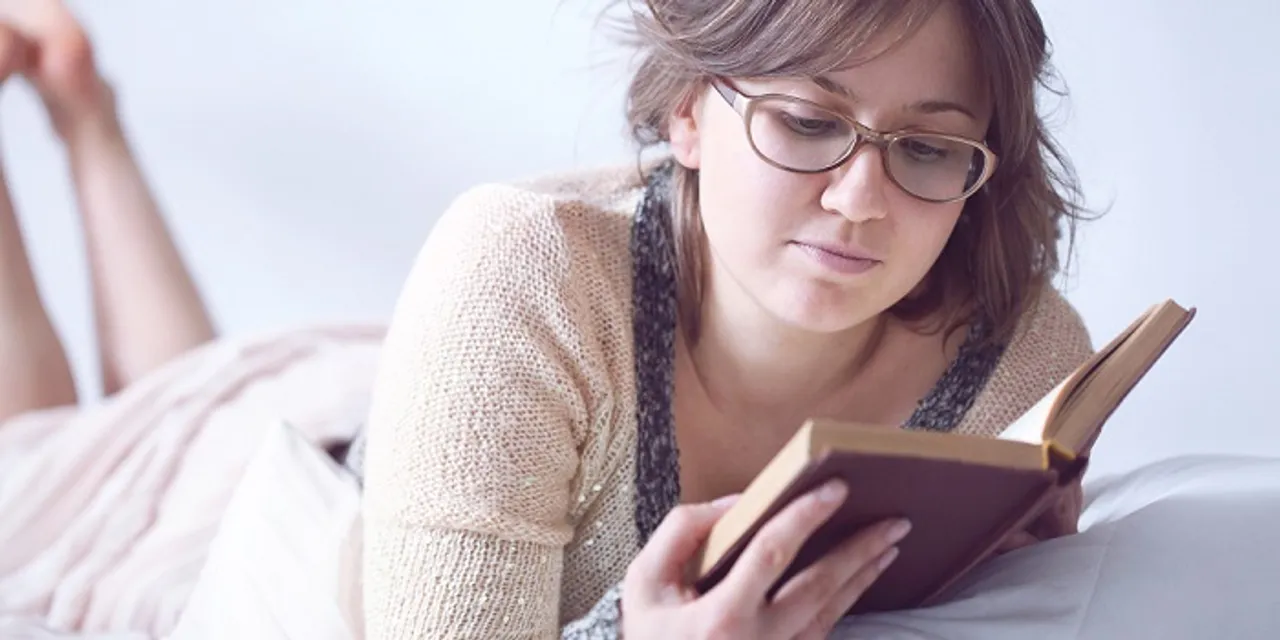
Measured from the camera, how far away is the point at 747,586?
2.68 ft

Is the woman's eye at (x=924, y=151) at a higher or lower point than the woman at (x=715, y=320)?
higher

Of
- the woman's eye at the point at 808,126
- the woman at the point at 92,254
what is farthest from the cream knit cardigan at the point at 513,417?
the woman at the point at 92,254

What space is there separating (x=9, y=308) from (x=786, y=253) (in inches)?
45.5

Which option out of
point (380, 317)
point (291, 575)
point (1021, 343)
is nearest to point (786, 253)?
point (1021, 343)

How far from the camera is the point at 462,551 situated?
38.9 inches

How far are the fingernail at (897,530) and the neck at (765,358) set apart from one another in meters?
0.32

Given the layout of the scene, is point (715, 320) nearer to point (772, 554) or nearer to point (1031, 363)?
point (1031, 363)

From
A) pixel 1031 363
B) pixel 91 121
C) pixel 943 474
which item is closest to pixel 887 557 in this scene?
pixel 943 474

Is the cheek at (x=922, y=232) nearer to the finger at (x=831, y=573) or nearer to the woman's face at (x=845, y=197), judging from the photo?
the woman's face at (x=845, y=197)

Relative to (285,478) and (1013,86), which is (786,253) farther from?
(285,478)

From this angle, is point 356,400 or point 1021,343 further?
point 356,400

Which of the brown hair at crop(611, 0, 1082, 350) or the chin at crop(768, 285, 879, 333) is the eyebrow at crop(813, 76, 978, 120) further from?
the chin at crop(768, 285, 879, 333)

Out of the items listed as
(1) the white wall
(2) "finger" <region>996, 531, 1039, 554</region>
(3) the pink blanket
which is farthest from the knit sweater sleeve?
(1) the white wall

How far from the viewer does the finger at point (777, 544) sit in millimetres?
750
